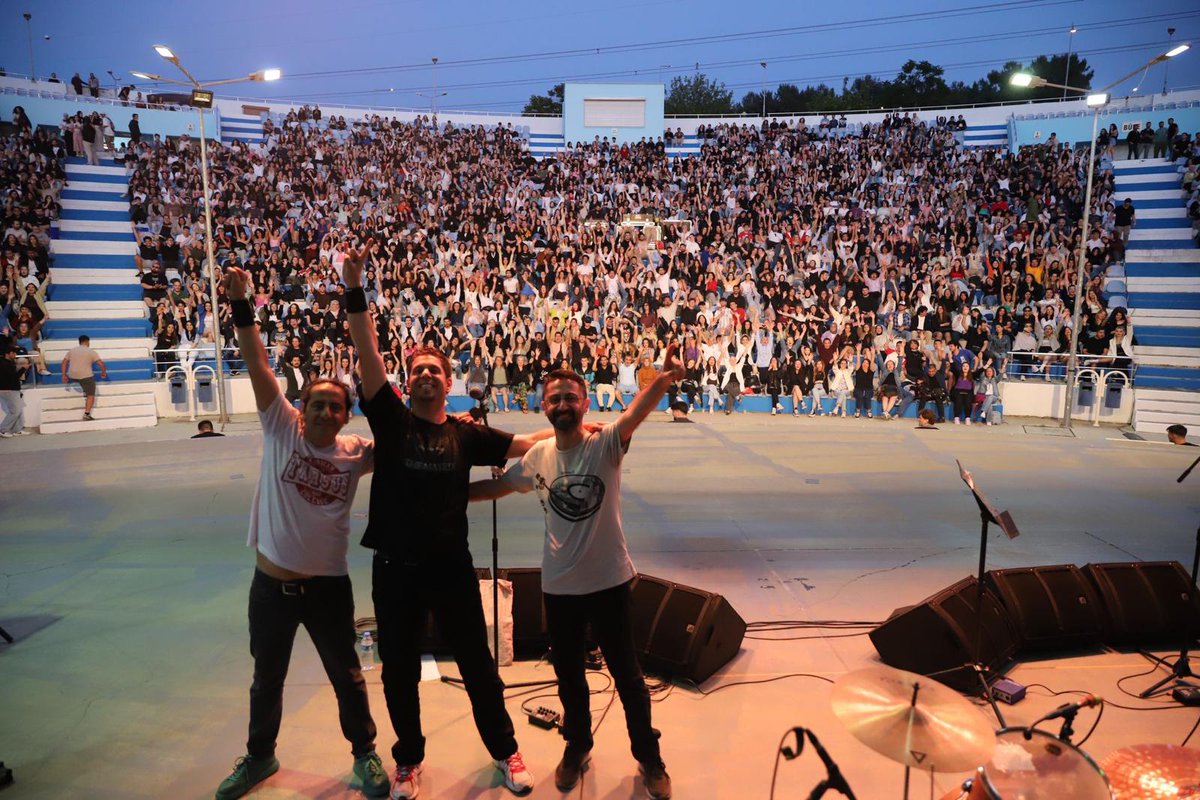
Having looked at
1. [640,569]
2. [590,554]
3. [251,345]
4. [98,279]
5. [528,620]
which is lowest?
[640,569]

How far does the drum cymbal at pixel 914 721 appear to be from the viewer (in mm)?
2051

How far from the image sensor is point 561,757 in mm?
3320

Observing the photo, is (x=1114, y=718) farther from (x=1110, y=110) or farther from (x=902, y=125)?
(x=1110, y=110)

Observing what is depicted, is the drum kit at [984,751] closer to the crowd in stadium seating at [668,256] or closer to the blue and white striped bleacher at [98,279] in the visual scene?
the crowd in stadium seating at [668,256]

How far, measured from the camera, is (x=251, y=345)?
2.96 meters

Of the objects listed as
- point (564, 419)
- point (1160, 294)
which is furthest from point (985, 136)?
point (564, 419)

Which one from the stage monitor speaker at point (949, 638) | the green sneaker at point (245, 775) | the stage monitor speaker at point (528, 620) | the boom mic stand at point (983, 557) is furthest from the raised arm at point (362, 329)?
the stage monitor speaker at point (949, 638)

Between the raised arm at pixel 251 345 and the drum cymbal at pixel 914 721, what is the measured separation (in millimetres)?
2309

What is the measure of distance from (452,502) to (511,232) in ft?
55.9

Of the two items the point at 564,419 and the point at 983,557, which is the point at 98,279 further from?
the point at 983,557

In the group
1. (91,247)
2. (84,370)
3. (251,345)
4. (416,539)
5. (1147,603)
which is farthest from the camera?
(91,247)

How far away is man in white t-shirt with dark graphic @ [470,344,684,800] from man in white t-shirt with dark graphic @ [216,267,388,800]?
2.64ft

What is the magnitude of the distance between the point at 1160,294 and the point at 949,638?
1703cm

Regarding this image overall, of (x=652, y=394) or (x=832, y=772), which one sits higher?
(x=652, y=394)
